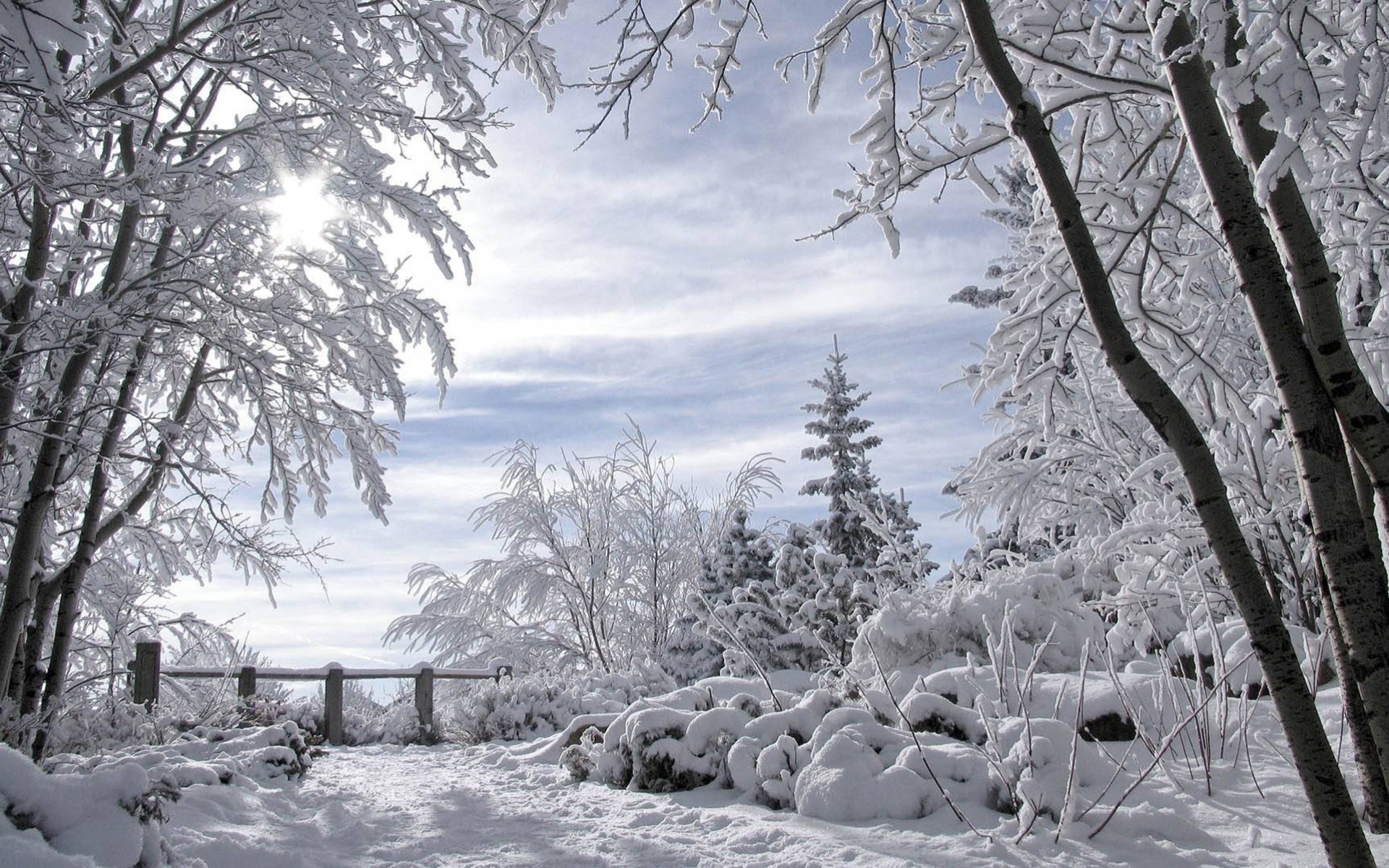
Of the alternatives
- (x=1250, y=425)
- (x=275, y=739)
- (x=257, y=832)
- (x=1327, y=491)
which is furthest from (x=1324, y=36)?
(x=275, y=739)

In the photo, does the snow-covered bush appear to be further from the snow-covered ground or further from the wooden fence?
the snow-covered ground

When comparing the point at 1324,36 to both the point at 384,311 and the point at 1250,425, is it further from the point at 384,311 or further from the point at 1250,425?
the point at 384,311

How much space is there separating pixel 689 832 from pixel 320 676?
8.15 metres

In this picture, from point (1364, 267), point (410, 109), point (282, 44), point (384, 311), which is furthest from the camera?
A: point (384, 311)

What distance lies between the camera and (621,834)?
3.84m

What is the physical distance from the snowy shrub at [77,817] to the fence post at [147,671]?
279 inches

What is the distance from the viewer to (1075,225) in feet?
7.84

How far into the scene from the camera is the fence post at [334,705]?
33.5 feet

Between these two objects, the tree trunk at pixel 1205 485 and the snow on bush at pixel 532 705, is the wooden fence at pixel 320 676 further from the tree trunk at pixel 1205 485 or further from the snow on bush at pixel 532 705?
the tree trunk at pixel 1205 485

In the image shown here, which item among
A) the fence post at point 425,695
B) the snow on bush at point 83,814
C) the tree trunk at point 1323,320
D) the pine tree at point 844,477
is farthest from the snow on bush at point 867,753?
the pine tree at point 844,477

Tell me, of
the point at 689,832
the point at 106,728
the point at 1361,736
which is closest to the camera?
the point at 1361,736

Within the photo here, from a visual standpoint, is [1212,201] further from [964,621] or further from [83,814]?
[964,621]

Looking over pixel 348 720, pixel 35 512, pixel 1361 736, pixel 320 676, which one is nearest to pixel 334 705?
pixel 320 676

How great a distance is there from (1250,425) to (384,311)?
5431 mm
